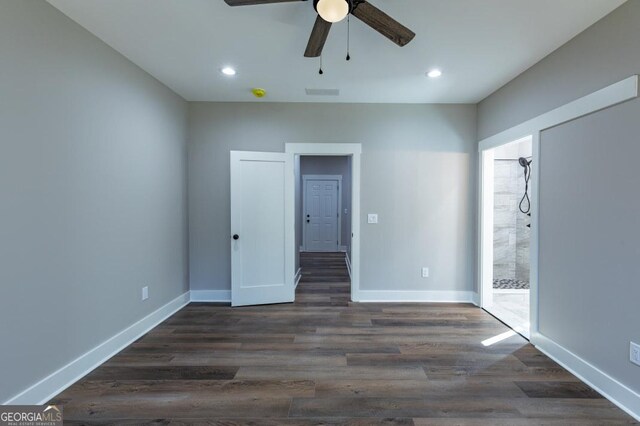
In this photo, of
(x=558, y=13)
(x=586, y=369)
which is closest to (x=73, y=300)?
(x=586, y=369)

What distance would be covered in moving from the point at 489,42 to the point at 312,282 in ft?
12.9

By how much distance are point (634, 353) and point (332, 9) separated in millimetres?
2749

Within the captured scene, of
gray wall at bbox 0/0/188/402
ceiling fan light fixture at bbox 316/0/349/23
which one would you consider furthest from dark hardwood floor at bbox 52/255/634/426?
ceiling fan light fixture at bbox 316/0/349/23

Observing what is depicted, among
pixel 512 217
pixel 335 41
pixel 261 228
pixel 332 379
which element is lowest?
pixel 332 379

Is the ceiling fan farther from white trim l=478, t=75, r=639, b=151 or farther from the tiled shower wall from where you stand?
the tiled shower wall

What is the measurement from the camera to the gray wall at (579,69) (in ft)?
6.03

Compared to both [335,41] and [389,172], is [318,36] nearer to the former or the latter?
[335,41]

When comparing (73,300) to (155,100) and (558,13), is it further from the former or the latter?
(558,13)

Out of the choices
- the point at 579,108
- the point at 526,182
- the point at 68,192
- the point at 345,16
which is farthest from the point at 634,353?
the point at 68,192

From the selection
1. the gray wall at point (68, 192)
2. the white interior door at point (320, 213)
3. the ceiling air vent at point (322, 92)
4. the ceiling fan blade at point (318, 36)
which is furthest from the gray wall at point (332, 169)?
the ceiling fan blade at point (318, 36)

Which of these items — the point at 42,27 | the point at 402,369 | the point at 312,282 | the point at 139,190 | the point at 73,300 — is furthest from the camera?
the point at 312,282

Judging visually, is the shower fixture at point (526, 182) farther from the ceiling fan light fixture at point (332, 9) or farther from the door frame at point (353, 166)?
the ceiling fan light fixture at point (332, 9)

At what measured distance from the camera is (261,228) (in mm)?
3748

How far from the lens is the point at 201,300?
12.5 ft
